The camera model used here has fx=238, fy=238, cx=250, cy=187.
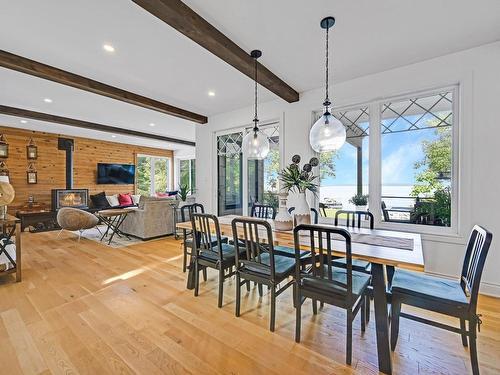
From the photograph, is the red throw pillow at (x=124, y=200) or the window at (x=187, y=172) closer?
the red throw pillow at (x=124, y=200)

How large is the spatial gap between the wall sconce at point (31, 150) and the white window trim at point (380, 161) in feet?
A: 25.9

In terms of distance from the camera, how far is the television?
8070mm

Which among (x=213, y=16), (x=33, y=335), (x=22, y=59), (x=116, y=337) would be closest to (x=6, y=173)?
(x=22, y=59)

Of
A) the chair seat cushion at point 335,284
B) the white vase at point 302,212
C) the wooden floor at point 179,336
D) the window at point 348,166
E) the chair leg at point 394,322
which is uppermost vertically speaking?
the window at point 348,166

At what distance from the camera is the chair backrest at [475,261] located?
1399 mm

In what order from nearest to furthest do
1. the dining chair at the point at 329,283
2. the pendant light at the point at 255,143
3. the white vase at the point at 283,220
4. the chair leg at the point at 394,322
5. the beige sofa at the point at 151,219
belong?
the dining chair at the point at 329,283 < the chair leg at the point at 394,322 < the white vase at the point at 283,220 < the pendant light at the point at 255,143 < the beige sofa at the point at 151,219

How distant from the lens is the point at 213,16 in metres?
2.18

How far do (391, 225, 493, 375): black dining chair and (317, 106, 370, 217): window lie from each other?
6.28 ft

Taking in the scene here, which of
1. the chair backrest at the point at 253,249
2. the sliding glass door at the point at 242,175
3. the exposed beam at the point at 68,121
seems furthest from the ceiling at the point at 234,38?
the chair backrest at the point at 253,249

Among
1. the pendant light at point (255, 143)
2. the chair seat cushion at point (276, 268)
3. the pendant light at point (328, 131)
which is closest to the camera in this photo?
the chair seat cushion at point (276, 268)

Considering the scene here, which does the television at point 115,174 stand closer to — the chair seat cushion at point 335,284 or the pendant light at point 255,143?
the pendant light at point 255,143

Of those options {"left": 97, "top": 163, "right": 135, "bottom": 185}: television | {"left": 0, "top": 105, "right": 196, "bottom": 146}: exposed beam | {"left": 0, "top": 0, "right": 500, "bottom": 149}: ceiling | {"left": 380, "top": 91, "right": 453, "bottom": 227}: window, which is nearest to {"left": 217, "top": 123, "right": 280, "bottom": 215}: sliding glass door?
{"left": 0, "top": 0, "right": 500, "bottom": 149}: ceiling

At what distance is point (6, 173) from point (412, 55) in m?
8.91

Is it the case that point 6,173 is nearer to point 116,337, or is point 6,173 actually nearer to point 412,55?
point 116,337
